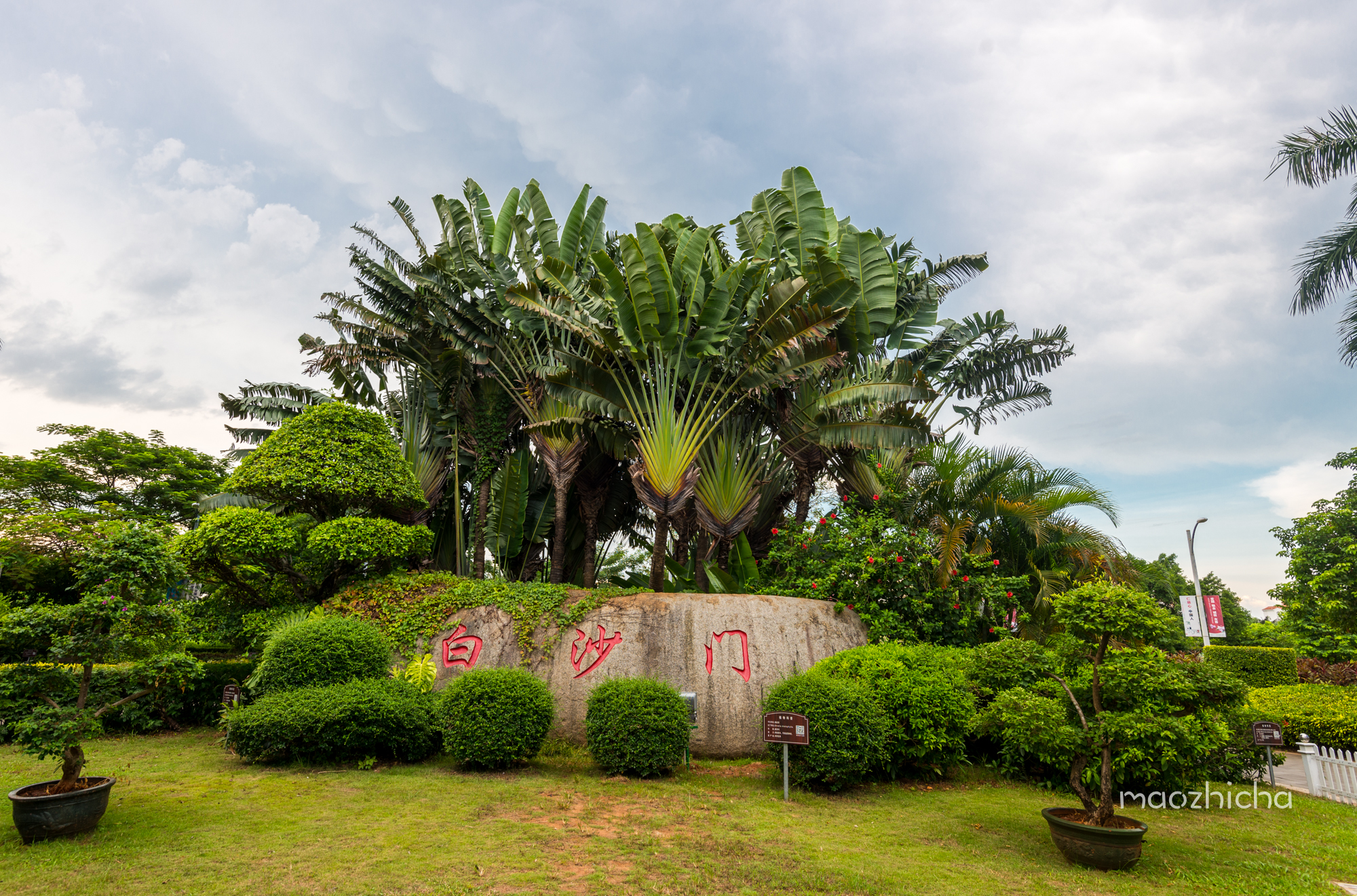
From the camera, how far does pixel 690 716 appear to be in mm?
9078

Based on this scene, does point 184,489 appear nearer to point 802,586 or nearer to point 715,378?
point 715,378

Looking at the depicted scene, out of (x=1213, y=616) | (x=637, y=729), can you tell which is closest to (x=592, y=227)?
(x=637, y=729)

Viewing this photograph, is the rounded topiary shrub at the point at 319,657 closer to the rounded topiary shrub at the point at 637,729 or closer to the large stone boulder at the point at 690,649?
the large stone boulder at the point at 690,649

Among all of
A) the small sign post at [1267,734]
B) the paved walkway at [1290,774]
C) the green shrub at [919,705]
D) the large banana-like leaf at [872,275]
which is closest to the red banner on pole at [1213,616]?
the paved walkway at [1290,774]

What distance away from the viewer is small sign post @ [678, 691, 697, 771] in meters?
8.94

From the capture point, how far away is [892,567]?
11.3 meters

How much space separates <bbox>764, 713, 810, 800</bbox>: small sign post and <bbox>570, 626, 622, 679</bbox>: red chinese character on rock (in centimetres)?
331

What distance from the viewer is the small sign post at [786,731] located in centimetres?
784

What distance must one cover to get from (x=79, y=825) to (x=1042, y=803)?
995cm

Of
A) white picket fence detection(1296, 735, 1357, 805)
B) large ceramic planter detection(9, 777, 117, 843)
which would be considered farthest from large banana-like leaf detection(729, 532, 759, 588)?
large ceramic planter detection(9, 777, 117, 843)

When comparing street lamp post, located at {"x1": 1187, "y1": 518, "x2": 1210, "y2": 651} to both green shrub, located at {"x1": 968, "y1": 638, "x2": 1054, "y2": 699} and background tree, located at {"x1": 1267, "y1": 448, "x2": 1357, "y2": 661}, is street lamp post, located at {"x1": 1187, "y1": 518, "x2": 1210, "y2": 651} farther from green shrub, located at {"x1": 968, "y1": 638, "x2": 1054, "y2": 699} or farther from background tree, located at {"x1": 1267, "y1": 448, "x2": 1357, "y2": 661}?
green shrub, located at {"x1": 968, "y1": 638, "x2": 1054, "y2": 699}

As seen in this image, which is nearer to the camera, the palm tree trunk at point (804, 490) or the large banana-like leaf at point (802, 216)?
the palm tree trunk at point (804, 490)

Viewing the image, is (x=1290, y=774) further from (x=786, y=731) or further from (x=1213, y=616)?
(x=1213, y=616)

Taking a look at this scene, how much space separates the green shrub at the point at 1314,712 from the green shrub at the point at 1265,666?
2867mm
